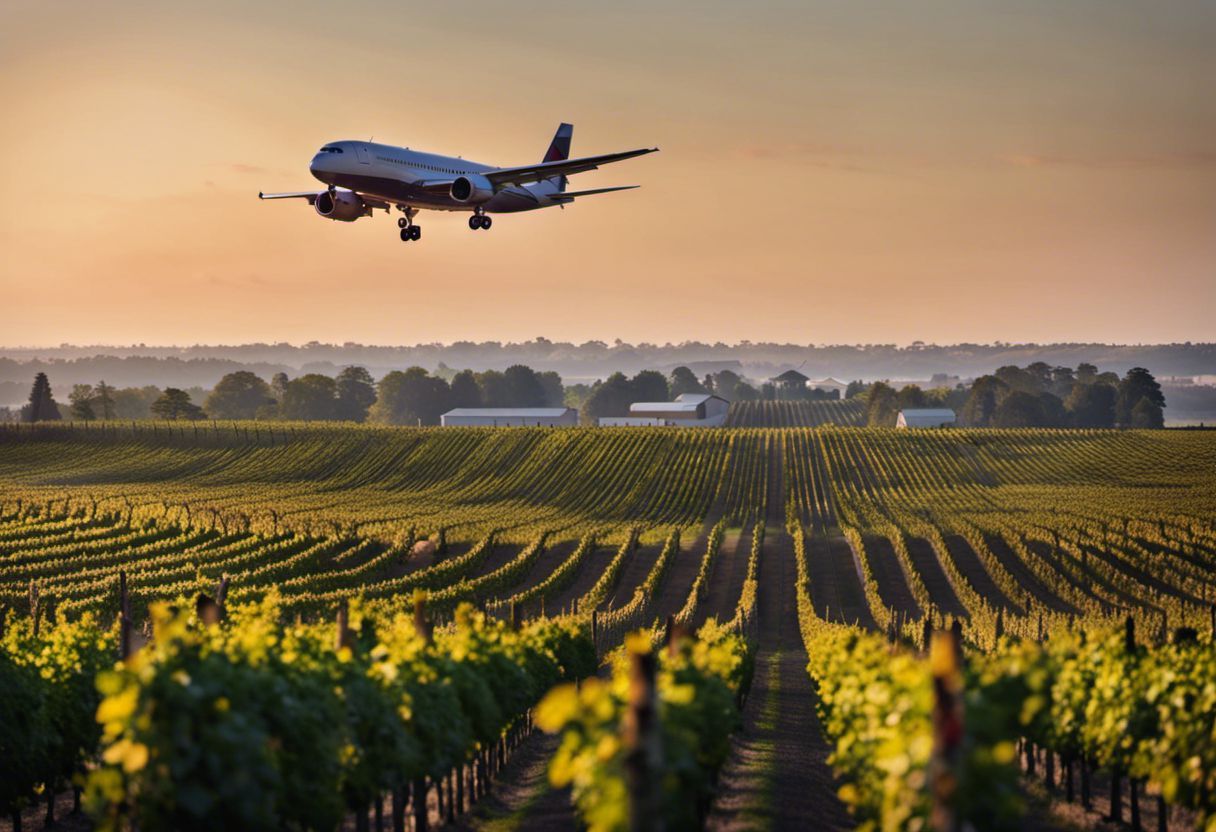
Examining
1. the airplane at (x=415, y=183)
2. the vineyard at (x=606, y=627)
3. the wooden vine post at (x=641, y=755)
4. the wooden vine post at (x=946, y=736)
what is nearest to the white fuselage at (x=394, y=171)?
the airplane at (x=415, y=183)

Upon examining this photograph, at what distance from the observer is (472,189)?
4244 cm

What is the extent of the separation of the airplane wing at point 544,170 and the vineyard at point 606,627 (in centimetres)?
1451

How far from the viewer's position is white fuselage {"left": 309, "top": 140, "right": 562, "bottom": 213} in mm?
39781

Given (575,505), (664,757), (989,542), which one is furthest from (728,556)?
(664,757)

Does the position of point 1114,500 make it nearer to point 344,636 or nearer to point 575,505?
point 575,505

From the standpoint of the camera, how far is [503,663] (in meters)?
22.1

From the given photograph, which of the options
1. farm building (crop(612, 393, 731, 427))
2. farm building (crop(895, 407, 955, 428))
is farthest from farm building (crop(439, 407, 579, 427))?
farm building (crop(895, 407, 955, 428))

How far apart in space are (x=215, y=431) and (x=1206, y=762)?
424 ft

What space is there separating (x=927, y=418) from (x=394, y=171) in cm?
15233

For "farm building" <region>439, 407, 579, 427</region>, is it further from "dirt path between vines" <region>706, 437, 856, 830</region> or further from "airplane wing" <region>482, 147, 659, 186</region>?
"airplane wing" <region>482, 147, 659, 186</region>

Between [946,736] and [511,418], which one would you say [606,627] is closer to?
[946,736]

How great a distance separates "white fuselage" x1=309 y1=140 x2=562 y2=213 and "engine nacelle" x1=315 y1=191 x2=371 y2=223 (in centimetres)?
111

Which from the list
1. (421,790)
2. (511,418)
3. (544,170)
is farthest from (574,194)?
(511,418)

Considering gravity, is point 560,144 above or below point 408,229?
above
